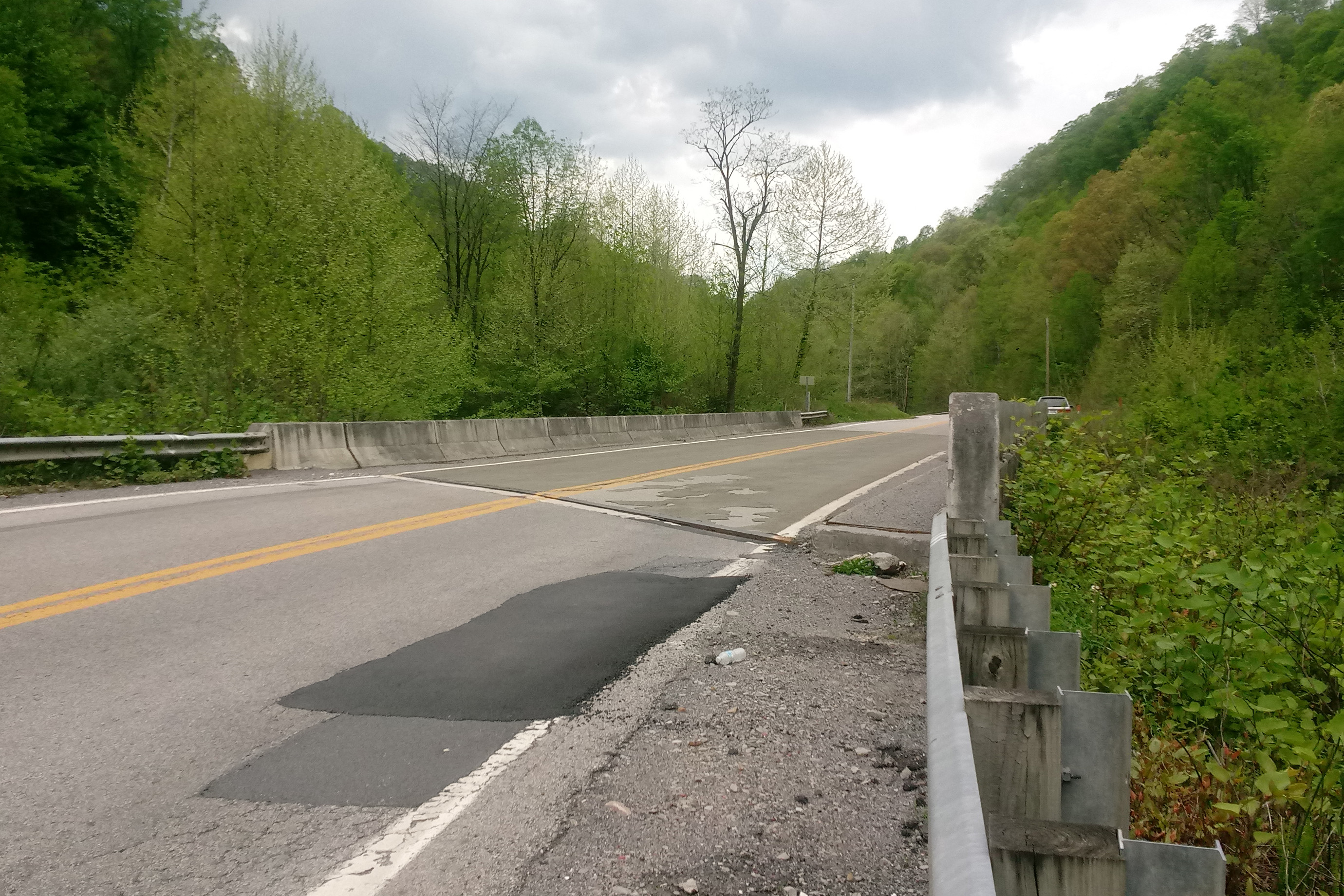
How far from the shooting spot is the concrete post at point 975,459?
18.7ft

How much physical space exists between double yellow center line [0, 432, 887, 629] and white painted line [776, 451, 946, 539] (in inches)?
121

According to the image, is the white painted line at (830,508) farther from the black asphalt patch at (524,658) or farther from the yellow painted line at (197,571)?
the yellow painted line at (197,571)

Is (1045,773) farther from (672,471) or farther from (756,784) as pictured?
(672,471)

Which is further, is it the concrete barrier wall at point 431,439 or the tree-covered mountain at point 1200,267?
the tree-covered mountain at point 1200,267

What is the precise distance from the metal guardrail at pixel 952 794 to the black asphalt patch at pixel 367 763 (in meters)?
1.83

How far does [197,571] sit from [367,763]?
11.5 ft

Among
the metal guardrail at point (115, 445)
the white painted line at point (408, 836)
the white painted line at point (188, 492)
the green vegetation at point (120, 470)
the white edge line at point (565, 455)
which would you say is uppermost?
the metal guardrail at point (115, 445)

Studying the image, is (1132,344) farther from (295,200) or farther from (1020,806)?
(1020,806)

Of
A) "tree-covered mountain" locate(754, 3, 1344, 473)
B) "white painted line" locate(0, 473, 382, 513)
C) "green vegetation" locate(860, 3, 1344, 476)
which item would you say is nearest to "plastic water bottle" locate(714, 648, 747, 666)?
"white painted line" locate(0, 473, 382, 513)

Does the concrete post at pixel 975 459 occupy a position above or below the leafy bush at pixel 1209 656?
above

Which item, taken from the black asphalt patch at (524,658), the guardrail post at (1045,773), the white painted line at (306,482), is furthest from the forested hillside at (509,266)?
the guardrail post at (1045,773)

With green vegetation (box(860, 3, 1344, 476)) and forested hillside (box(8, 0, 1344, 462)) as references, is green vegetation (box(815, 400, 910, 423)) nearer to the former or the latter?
forested hillside (box(8, 0, 1344, 462))

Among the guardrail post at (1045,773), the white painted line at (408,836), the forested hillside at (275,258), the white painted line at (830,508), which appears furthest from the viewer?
the forested hillside at (275,258)

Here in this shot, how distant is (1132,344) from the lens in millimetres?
41406
